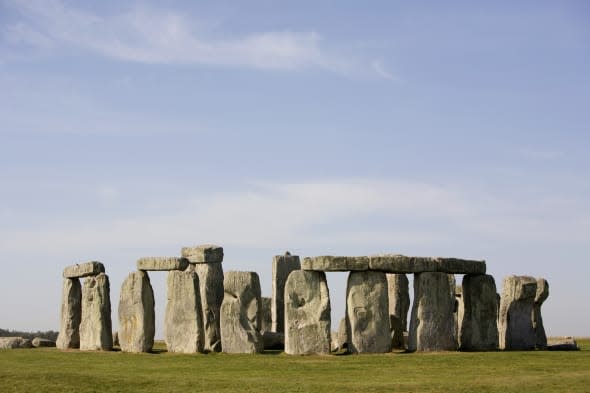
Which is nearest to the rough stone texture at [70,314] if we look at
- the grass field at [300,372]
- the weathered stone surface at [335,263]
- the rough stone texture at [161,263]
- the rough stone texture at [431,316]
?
the grass field at [300,372]

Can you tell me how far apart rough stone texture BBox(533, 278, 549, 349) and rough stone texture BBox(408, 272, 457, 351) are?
147 inches

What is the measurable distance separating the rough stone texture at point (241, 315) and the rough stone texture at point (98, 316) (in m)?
3.86

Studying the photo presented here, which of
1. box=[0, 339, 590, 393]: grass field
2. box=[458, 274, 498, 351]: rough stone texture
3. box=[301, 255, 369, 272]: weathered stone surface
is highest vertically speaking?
box=[301, 255, 369, 272]: weathered stone surface

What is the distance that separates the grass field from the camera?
18547 mm

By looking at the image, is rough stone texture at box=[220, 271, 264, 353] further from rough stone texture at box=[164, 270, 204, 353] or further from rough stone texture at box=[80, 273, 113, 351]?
rough stone texture at box=[80, 273, 113, 351]

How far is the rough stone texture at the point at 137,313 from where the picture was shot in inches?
1030

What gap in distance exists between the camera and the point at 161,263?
26.0 metres

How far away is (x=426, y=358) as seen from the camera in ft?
75.9

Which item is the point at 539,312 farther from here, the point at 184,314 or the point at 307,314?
the point at 184,314

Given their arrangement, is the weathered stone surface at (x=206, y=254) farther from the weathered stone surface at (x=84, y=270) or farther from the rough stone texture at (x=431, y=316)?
the rough stone texture at (x=431, y=316)

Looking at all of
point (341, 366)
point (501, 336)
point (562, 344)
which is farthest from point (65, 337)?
point (562, 344)

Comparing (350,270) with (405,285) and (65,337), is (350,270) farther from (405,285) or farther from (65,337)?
(65,337)

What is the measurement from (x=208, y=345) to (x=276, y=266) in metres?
5.33

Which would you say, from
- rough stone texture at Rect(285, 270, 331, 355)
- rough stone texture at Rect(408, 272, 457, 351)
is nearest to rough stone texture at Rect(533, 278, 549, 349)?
rough stone texture at Rect(408, 272, 457, 351)
